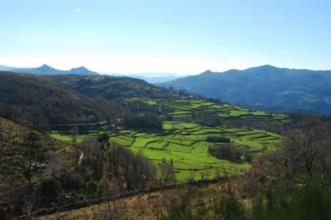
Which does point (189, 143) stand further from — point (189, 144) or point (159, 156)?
point (159, 156)

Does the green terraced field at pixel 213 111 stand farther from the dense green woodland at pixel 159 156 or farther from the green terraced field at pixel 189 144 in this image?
the green terraced field at pixel 189 144

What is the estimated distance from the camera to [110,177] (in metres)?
52.4

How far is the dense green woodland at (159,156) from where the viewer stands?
33.8 ft

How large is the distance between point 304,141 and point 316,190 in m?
23.9

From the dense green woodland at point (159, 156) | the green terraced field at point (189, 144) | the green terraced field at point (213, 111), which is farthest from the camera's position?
the green terraced field at point (213, 111)

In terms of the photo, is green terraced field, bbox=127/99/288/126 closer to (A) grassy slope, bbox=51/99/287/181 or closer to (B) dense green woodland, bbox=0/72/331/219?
(B) dense green woodland, bbox=0/72/331/219

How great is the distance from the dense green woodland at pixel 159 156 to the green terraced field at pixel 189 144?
0.86 feet

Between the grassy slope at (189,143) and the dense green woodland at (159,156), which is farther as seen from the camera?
the grassy slope at (189,143)

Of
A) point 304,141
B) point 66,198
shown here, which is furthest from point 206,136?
point 304,141

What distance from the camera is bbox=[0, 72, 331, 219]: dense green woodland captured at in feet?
33.8

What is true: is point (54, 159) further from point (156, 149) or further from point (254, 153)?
point (254, 153)

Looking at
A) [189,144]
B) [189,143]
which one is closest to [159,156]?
[189,144]

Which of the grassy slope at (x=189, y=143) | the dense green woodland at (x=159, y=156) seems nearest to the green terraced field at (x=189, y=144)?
the grassy slope at (x=189, y=143)

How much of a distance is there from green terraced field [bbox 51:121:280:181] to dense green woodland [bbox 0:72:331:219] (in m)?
0.26
